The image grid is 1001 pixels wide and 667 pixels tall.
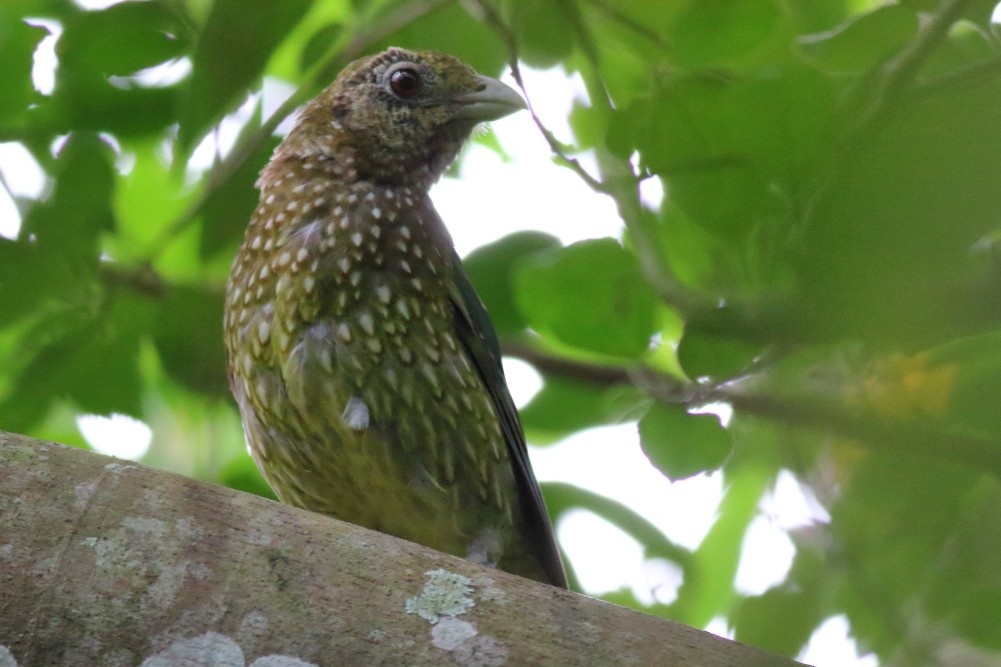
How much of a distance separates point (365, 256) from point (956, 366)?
1.72 m

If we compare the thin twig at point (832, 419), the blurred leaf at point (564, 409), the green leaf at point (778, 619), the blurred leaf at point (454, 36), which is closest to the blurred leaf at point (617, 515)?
the blurred leaf at point (564, 409)

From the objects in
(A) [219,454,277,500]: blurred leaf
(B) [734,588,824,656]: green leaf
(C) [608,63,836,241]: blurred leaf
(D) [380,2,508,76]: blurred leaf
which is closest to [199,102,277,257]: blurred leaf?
(D) [380,2,508,76]: blurred leaf

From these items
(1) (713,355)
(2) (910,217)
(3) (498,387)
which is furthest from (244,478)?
(2) (910,217)

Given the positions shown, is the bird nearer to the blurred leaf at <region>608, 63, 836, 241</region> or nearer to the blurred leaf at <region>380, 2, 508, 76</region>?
the blurred leaf at <region>380, 2, 508, 76</region>

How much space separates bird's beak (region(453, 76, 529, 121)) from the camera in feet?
12.7

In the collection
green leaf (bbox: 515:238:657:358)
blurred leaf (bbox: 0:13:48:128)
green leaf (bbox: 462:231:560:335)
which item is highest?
green leaf (bbox: 462:231:560:335)

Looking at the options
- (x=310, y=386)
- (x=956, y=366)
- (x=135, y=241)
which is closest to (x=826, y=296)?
(x=956, y=366)

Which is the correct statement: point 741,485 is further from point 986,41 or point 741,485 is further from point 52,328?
point 52,328

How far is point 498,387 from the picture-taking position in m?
3.63

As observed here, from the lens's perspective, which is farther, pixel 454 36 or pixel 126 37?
pixel 454 36

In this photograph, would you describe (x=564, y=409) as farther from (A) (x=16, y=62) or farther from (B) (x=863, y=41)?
(A) (x=16, y=62)

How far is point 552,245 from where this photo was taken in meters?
3.29

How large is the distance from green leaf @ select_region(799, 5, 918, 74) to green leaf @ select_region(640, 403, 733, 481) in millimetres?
765

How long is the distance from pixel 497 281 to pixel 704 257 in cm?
84
